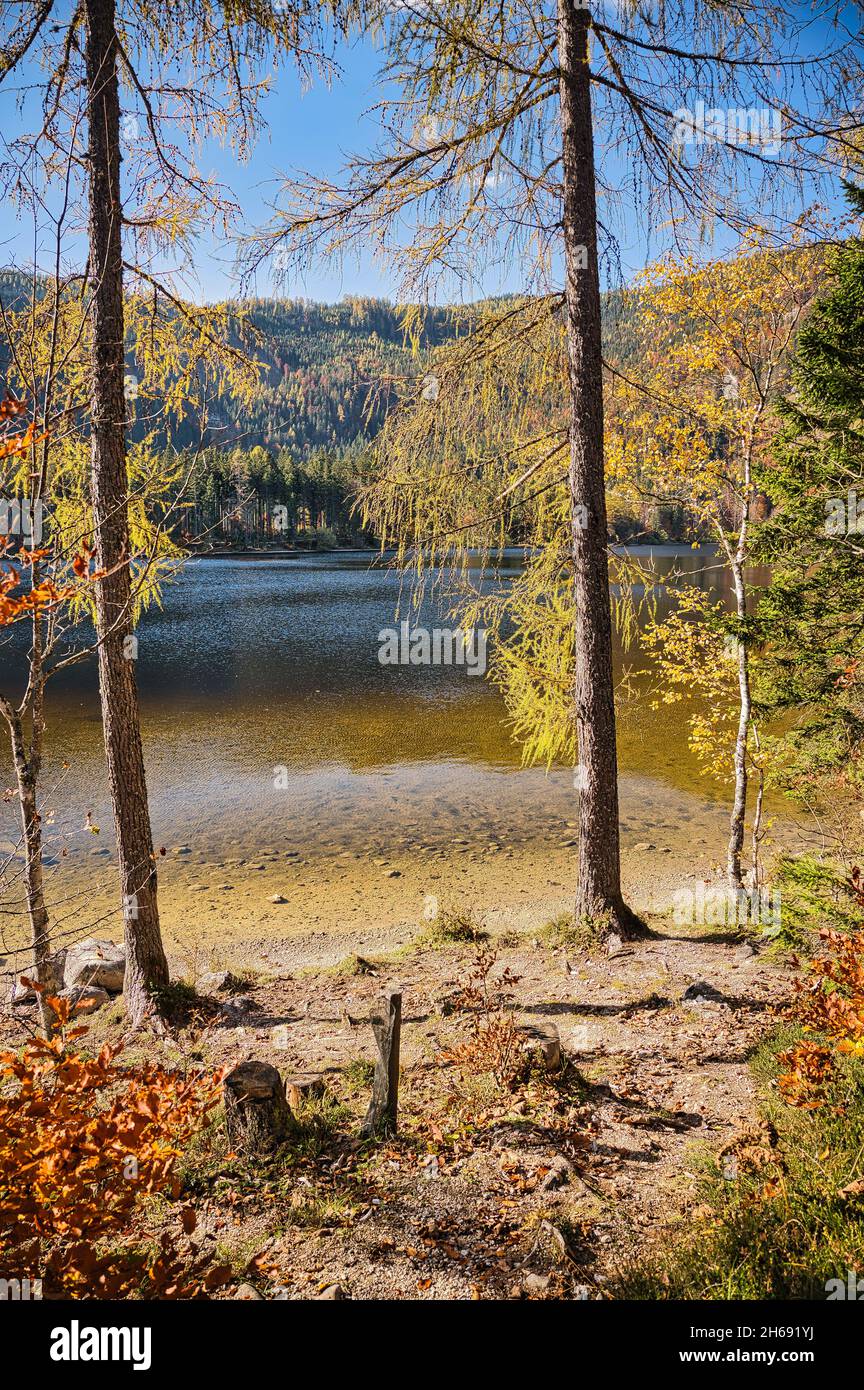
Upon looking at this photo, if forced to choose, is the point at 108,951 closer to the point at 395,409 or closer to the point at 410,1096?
the point at 410,1096

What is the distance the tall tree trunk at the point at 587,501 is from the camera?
6711 mm

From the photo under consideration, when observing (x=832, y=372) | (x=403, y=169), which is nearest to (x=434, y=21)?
(x=403, y=169)

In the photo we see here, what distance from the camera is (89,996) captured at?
315 inches

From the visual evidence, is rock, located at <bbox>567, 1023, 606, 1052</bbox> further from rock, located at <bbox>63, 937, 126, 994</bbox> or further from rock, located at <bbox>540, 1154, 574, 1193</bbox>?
rock, located at <bbox>63, 937, 126, 994</bbox>

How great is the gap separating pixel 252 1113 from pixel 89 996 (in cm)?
443

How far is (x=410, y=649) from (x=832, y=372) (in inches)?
1030

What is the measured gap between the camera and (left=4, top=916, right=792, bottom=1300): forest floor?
343 cm

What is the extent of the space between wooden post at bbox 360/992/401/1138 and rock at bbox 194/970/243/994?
130 inches

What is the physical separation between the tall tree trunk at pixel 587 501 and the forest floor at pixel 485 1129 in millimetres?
948

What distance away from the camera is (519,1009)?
6359mm

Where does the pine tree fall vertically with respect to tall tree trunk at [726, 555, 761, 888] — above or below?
above

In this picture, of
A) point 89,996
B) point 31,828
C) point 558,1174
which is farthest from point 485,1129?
point 89,996

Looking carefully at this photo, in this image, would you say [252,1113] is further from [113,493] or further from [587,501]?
[587,501]

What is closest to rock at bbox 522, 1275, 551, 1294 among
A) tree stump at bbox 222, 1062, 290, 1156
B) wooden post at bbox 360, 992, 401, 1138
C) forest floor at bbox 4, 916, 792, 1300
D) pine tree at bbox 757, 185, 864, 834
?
forest floor at bbox 4, 916, 792, 1300
